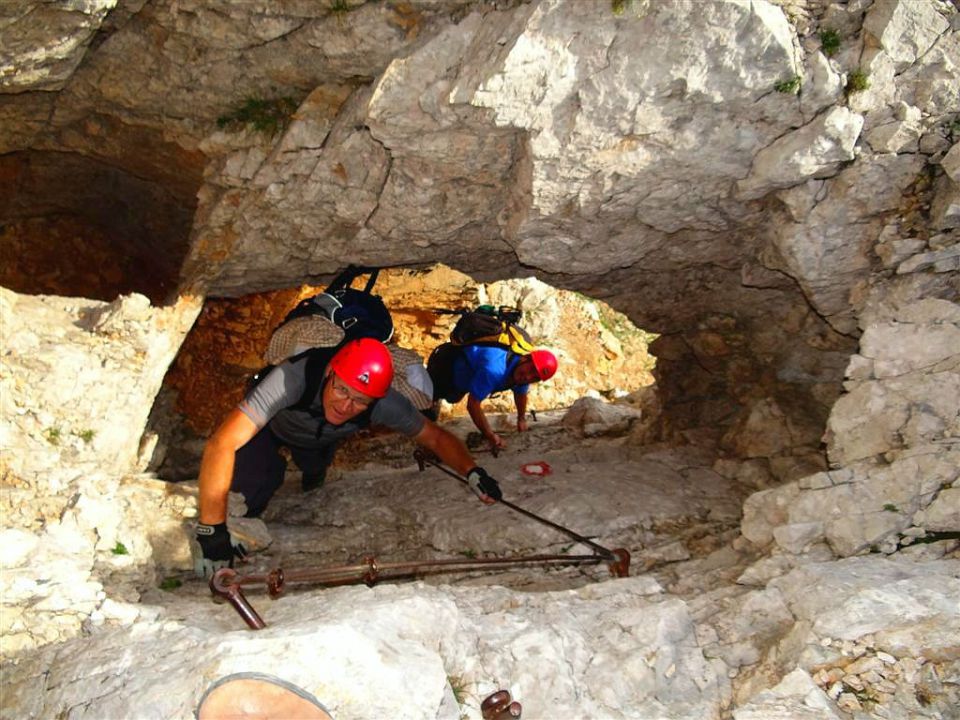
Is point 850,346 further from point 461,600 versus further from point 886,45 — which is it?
point 461,600

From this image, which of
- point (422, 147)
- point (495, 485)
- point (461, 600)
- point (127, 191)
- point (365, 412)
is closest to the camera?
point (461, 600)

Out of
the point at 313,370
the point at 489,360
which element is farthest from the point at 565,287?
the point at 313,370

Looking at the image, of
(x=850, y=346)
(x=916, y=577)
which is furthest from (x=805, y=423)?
(x=916, y=577)

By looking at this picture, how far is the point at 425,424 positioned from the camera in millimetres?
6344

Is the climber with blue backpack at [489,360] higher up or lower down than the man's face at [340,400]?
lower down

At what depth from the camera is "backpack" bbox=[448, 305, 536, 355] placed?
805 centimetres

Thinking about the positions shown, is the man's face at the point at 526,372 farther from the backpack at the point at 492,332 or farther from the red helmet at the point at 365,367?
→ the red helmet at the point at 365,367

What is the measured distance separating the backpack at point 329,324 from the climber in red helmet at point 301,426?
0.51ft

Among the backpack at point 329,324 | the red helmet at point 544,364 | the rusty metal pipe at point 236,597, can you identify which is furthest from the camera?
the red helmet at point 544,364

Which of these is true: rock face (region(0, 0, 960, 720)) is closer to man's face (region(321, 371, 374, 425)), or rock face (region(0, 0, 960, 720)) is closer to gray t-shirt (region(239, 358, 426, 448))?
gray t-shirt (region(239, 358, 426, 448))

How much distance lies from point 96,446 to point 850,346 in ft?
23.3

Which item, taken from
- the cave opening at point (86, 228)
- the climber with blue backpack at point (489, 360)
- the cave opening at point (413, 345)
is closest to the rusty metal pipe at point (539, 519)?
the climber with blue backpack at point (489, 360)

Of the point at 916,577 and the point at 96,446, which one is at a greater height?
the point at 96,446

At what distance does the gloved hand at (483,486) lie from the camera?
6.22 m
